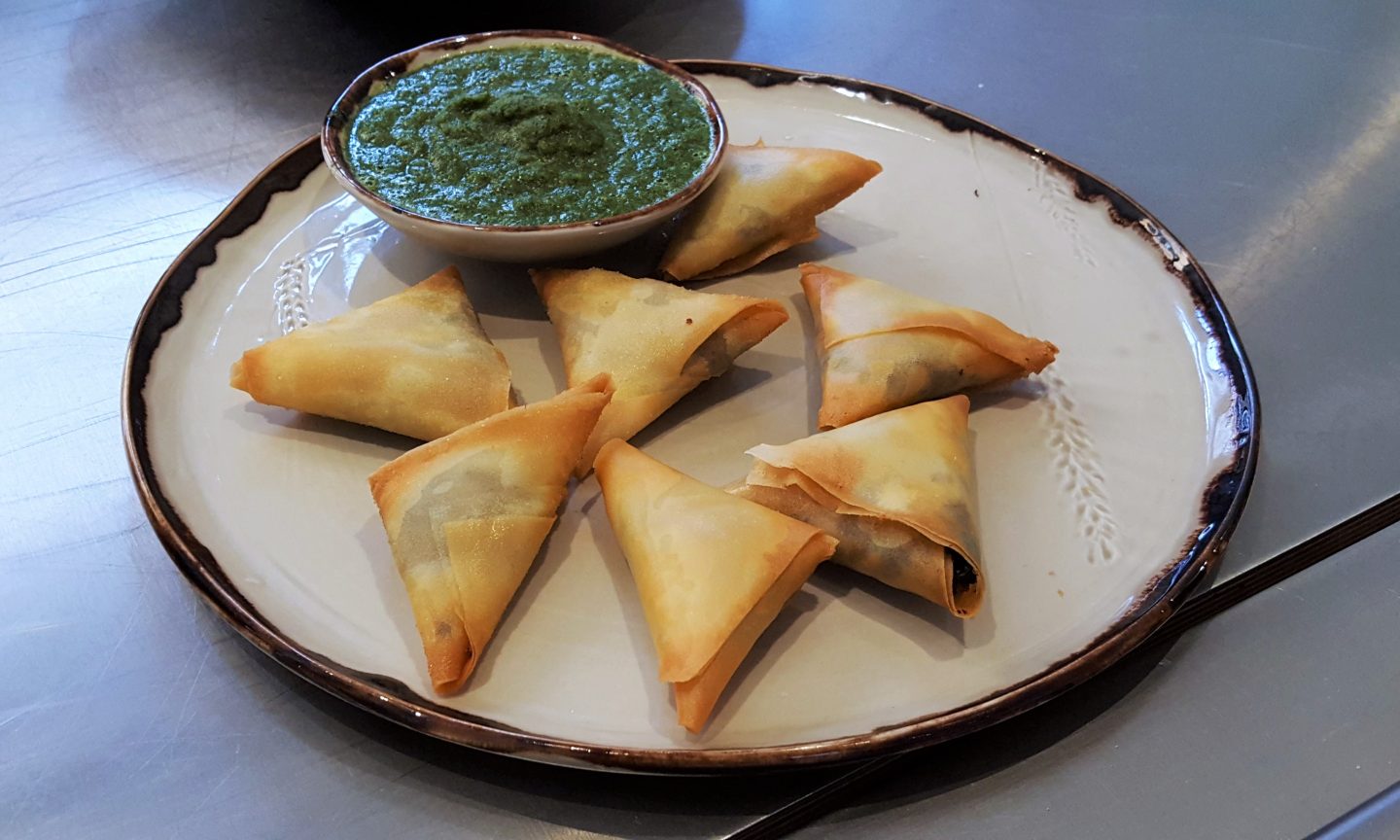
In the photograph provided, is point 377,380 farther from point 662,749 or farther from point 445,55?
point 445,55

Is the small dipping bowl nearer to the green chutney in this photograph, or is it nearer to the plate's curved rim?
the green chutney

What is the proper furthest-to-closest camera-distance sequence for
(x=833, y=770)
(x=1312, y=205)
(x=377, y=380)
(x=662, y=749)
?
1. (x=1312, y=205)
2. (x=377, y=380)
3. (x=833, y=770)
4. (x=662, y=749)

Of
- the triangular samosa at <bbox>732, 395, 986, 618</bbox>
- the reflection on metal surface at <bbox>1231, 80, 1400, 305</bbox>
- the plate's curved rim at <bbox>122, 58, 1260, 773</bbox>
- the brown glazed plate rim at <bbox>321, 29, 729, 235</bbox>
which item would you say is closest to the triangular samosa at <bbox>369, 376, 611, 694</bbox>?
the plate's curved rim at <bbox>122, 58, 1260, 773</bbox>

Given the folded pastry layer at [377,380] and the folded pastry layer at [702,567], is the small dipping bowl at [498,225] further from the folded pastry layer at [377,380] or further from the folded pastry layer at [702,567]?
the folded pastry layer at [702,567]

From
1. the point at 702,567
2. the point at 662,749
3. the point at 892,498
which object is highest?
the point at 892,498

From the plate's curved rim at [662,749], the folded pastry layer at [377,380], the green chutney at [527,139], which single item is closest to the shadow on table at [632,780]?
the plate's curved rim at [662,749]

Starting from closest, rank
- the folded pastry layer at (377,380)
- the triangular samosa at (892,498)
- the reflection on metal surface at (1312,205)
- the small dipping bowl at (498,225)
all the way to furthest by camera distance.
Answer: the triangular samosa at (892,498)
the folded pastry layer at (377,380)
the small dipping bowl at (498,225)
the reflection on metal surface at (1312,205)

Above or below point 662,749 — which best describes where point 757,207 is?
above

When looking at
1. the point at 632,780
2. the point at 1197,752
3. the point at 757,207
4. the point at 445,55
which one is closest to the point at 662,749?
the point at 632,780
